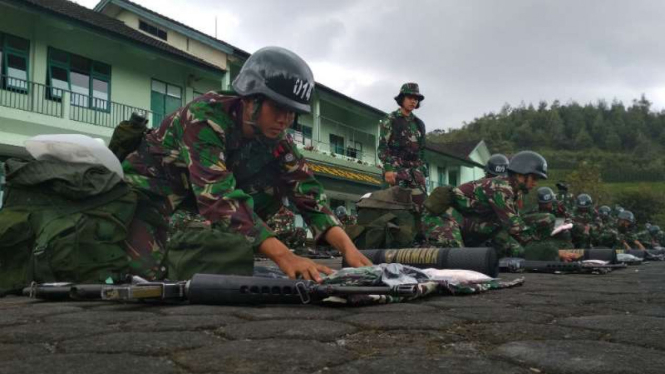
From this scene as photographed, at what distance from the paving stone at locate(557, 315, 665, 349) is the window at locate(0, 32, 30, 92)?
48.7 feet

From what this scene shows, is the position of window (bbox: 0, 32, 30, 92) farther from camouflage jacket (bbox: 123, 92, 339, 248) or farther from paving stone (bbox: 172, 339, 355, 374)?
paving stone (bbox: 172, 339, 355, 374)

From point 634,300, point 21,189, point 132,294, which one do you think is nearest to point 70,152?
point 21,189

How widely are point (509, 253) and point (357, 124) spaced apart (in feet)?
73.3

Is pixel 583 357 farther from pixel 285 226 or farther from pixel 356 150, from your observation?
pixel 356 150

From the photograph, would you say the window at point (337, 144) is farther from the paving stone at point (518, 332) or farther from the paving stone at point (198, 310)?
the paving stone at point (518, 332)

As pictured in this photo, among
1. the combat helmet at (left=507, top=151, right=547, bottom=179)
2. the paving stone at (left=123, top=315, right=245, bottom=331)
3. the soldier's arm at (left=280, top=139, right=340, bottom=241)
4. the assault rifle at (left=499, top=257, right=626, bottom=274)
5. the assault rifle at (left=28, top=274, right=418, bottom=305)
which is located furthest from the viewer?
the combat helmet at (left=507, top=151, right=547, bottom=179)

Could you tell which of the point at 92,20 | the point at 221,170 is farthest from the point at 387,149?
the point at 92,20

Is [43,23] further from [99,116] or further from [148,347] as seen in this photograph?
[148,347]

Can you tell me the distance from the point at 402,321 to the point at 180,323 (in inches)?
29.5

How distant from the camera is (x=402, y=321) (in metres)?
1.96

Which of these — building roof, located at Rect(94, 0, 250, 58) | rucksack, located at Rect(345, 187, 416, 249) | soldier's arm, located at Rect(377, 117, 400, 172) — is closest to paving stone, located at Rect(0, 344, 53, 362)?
rucksack, located at Rect(345, 187, 416, 249)

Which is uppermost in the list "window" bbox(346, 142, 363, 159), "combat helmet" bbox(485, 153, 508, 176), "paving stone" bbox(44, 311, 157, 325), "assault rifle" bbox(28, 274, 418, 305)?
"window" bbox(346, 142, 363, 159)

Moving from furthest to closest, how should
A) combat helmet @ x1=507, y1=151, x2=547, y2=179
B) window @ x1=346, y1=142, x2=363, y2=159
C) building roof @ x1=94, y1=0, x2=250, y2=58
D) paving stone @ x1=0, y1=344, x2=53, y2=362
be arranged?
window @ x1=346, y1=142, x2=363, y2=159 < building roof @ x1=94, y1=0, x2=250, y2=58 < combat helmet @ x1=507, y1=151, x2=547, y2=179 < paving stone @ x1=0, y1=344, x2=53, y2=362

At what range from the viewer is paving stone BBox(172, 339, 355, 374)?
4.21 feet
